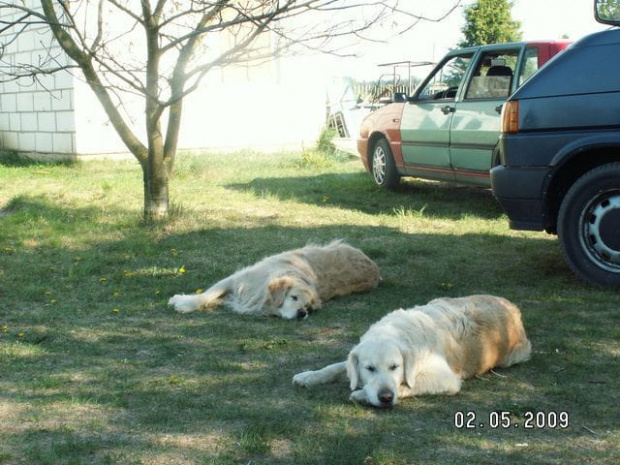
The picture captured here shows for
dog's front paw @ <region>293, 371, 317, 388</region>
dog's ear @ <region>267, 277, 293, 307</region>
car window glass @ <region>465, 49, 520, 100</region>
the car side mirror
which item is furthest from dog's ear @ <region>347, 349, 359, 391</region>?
car window glass @ <region>465, 49, 520, 100</region>

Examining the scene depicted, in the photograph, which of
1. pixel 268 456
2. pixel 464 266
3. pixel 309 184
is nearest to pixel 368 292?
pixel 464 266

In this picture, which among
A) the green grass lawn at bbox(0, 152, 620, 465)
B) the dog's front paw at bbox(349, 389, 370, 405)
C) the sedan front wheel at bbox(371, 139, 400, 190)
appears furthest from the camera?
the sedan front wheel at bbox(371, 139, 400, 190)

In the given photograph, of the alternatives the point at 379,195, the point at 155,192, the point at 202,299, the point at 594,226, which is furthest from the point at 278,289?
the point at 379,195

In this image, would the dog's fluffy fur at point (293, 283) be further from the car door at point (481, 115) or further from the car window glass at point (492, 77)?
the car window glass at point (492, 77)

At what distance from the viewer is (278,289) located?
244 inches

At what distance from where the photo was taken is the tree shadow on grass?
1084 cm

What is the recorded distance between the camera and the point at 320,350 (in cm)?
532

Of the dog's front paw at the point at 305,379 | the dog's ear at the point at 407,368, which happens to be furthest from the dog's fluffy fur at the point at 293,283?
the dog's ear at the point at 407,368

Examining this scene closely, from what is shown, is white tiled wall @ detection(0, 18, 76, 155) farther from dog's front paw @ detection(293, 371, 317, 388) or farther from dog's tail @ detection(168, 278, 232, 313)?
dog's front paw @ detection(293, 371, 317, 388)

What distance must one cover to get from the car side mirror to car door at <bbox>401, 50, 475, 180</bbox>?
137 inches

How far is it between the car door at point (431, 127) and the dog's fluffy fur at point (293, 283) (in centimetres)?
390

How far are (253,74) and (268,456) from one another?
1570cm

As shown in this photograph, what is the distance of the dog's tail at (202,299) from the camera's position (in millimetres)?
6359

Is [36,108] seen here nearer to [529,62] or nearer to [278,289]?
[529,62]
